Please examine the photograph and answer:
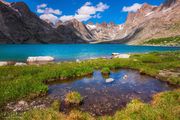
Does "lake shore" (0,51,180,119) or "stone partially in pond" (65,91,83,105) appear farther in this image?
"lake shore" (0,51,180,119)

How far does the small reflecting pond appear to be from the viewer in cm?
2155

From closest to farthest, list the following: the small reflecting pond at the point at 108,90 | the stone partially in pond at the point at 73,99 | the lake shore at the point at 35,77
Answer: the small reflecting pond at the point at 108,90 < the stone partially in pond at the point at 73,99 < the lake shore at the point at 35,77

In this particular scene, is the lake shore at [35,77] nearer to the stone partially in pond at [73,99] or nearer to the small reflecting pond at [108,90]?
the small reflecting pond at [108,90]

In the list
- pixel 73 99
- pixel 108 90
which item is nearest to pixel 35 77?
pixel 73 99

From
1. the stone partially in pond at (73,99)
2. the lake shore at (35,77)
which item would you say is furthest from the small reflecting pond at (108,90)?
the lake shore at (35,77)

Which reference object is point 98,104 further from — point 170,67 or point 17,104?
point 170,67

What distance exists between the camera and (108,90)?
27891mm

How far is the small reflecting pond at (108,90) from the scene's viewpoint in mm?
21550

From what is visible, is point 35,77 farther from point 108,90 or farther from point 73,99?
point 108,90

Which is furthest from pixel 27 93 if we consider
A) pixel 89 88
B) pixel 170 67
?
pixel 170 67

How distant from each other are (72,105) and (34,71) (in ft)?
55.1

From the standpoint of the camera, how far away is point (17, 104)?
21.6 meters

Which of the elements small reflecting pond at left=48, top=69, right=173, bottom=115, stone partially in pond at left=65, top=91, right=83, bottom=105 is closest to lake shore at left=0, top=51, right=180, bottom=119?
small reflecting pond at left=48, top=69, right=173, bottom=115

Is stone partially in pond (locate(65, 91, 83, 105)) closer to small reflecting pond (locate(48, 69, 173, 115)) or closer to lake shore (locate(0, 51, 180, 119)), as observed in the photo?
small reflecting pond (locate(48, 69, 173, 115))
